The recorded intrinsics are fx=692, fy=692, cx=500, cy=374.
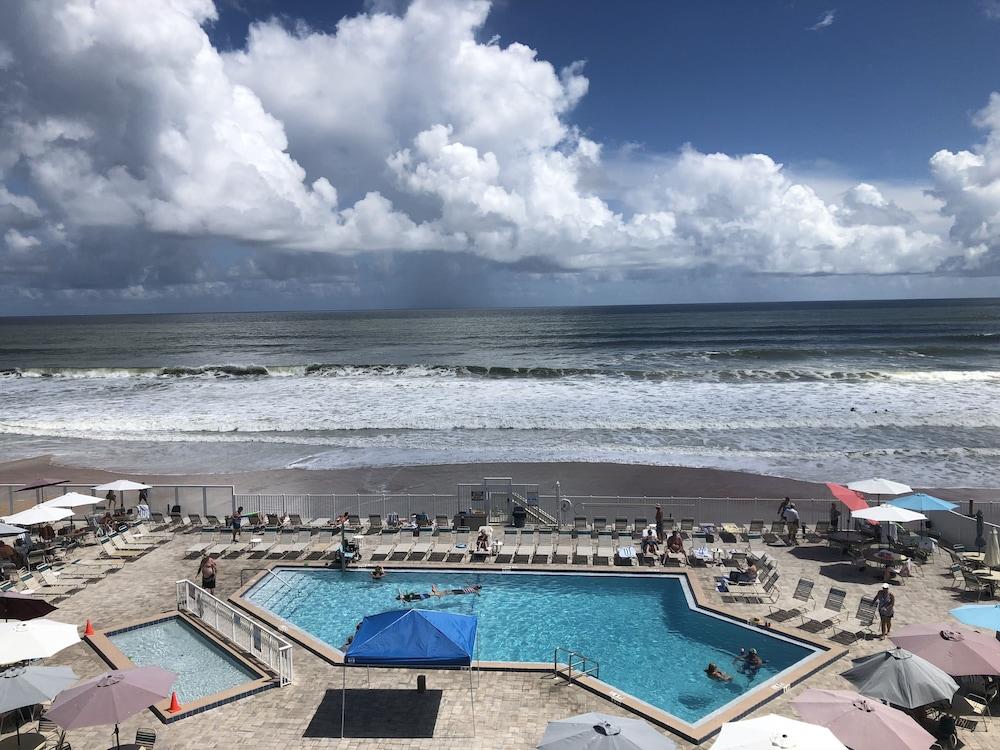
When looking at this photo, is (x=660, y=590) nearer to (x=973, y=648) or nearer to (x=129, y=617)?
(x=973, y=648)

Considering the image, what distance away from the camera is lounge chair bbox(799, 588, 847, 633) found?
14672 millimetres

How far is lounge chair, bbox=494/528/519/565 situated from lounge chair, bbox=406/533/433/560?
6.92 feet

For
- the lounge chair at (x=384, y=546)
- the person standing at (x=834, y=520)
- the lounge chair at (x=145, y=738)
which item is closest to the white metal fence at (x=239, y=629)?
the lounge chair at (x=145, y=738)

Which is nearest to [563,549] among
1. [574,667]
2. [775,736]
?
[574,667]

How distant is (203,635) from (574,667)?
785 cm

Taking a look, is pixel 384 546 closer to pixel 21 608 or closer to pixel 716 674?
pixel 21 608

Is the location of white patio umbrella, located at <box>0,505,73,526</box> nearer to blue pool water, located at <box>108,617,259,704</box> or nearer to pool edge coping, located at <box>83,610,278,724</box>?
pool edge coping, located at <box>83,610,278,724</box>

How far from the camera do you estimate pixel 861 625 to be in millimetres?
14648

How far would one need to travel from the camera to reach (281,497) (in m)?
24.0

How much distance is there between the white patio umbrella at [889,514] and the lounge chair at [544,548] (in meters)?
8.18

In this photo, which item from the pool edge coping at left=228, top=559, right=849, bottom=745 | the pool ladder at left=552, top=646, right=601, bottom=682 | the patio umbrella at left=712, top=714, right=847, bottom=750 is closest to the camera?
the patio umbrella at left=712, top=714, right=847, bottom=750

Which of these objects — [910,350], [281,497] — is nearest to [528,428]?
[281,497]

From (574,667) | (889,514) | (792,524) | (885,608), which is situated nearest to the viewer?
(574,667)

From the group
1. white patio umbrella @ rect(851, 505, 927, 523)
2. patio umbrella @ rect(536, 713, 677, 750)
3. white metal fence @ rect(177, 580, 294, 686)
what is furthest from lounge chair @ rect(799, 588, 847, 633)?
white metal fence @ rect(177, 580, 294, 686)
